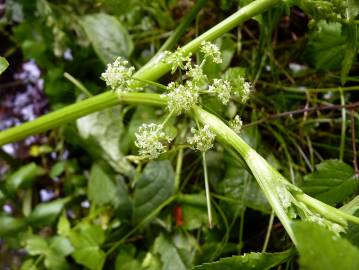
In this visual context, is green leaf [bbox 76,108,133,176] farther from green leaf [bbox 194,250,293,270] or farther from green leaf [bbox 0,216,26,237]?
green leaf [bbox 194,250,293,270]

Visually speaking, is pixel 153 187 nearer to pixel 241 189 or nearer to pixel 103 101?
pixel 241 189

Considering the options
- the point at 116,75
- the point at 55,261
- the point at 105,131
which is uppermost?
the point at 116,75

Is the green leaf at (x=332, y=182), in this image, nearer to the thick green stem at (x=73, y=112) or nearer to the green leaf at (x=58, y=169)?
the thick green stem at (x=73, y=112)

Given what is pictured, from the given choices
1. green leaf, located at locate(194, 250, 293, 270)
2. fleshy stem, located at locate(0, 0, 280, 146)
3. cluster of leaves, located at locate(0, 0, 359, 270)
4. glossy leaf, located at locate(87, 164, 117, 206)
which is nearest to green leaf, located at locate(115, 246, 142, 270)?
cluster of leaves, located at locate(0, 0, 359, 270)

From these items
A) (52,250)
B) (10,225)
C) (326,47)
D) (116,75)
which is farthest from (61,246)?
(326,47)

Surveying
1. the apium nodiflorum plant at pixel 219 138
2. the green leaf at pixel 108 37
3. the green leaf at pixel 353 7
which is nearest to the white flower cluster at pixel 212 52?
the apium nodiflorum plant at pixel 219 138

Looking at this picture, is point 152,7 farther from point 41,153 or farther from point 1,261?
point 1,261
